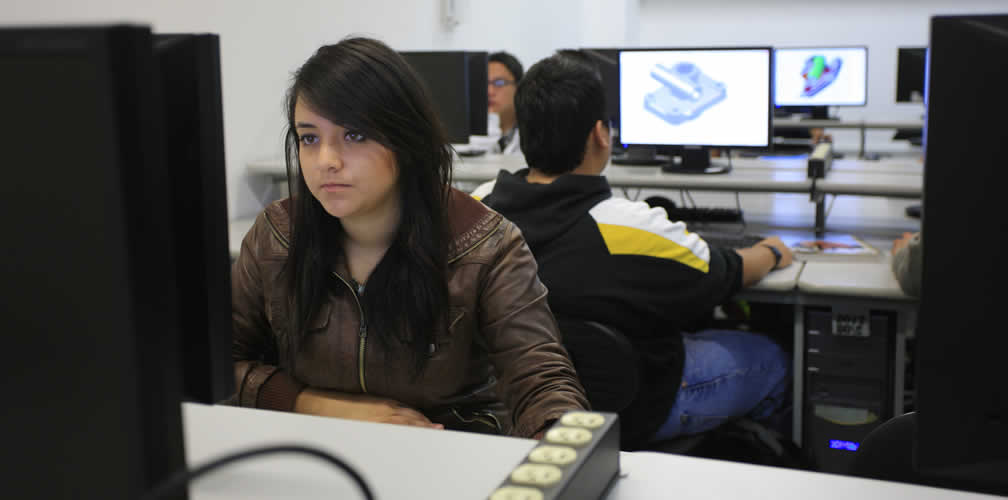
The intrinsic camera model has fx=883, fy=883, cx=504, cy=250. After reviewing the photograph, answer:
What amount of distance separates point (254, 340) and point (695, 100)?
1.99 metres

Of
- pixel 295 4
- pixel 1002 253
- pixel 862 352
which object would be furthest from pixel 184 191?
pixel 295 4

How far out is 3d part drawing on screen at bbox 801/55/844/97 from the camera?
19.9 ft

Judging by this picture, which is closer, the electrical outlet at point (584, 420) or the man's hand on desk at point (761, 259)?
the electrical outlet at point (584, 420)

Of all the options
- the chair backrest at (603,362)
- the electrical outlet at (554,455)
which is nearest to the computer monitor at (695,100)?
the chair backrest at (603,362)

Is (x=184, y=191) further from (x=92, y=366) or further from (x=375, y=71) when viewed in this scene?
(x=375, y=71)

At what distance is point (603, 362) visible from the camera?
1695 mm

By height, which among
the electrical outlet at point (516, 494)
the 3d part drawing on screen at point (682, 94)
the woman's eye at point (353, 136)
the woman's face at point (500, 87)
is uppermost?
the woman's face at point (500, 87)

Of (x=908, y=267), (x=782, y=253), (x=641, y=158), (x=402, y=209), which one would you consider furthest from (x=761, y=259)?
(x=402, y=209)

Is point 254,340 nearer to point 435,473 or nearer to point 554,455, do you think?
point 435,473

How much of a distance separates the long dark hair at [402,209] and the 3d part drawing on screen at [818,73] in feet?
17.5

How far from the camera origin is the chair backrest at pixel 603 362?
1.68 m

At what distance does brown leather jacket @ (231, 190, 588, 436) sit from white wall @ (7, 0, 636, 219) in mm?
803

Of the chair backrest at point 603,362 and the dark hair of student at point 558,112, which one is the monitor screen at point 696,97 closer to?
the dark hair of student at point 558,112

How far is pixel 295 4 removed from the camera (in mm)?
3432
